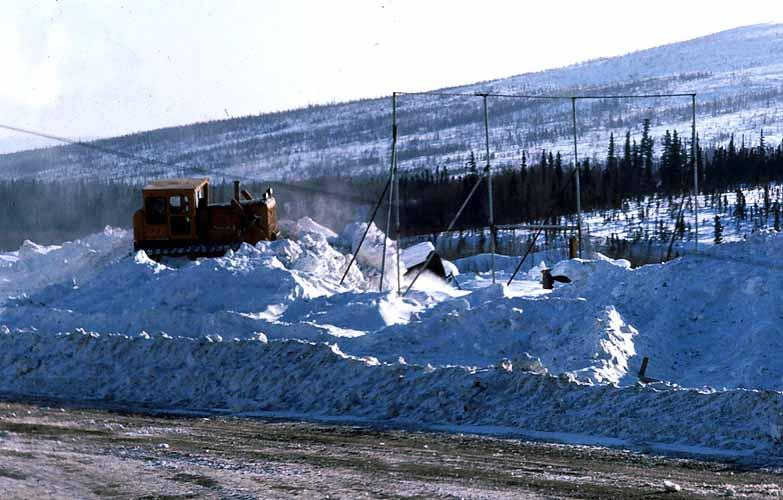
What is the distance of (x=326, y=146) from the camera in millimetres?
150625

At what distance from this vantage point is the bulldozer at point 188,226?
37.4 metres

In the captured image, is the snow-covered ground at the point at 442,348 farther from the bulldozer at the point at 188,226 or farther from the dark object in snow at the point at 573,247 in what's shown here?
the dark object in snow at the point at 573,247

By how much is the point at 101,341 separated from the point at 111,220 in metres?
60.7

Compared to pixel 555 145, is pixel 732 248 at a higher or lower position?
lower

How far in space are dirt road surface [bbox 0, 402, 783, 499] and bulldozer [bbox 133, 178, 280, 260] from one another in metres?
21.3

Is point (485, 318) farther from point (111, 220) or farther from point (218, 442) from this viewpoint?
point (111, 220)

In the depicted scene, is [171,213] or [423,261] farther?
[423,261]

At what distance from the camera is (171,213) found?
123 ft

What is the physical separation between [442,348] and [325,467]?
9.99m

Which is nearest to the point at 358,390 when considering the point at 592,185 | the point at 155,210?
the point at 155,210

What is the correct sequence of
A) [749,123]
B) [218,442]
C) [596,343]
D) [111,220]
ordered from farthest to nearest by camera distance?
[749,123]
[111,220]
[596,343]
[218,442]

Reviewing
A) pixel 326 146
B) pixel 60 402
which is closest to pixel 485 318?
pixel 60 402

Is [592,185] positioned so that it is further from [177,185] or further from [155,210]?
[155,210]

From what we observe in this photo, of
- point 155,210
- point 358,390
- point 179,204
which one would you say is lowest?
point 358,390
